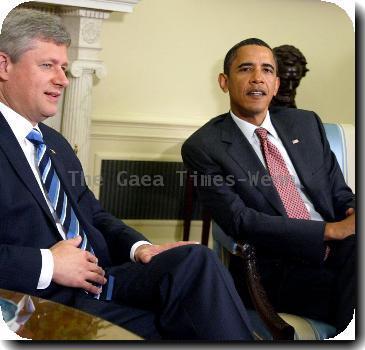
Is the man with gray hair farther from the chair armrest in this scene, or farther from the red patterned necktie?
the red patterned necktie

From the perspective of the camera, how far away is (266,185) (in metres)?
1.52

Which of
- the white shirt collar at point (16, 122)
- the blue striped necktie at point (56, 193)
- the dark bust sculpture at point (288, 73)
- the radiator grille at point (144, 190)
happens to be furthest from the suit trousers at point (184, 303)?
the radiator grille at point (144, 190)

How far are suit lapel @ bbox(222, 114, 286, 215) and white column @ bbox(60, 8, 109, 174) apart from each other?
727 mm

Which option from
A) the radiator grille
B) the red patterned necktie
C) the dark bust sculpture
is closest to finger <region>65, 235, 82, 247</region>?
the red patterned necktie

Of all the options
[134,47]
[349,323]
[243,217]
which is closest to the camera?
[349,323]

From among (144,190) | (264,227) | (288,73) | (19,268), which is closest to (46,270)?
(19,268)

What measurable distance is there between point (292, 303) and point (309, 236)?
14 centimetres

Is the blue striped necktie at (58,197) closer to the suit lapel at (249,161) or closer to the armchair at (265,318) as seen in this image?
the armchair at (265,318)

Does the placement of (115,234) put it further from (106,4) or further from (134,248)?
(106,4)

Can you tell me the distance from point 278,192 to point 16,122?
61 centimetres

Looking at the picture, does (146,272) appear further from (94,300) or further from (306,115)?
(306,115)

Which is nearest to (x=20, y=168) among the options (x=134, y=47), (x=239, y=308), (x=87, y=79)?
(x=239, y=308)

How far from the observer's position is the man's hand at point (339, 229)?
1.48 metres

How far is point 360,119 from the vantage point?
1.37 meters
